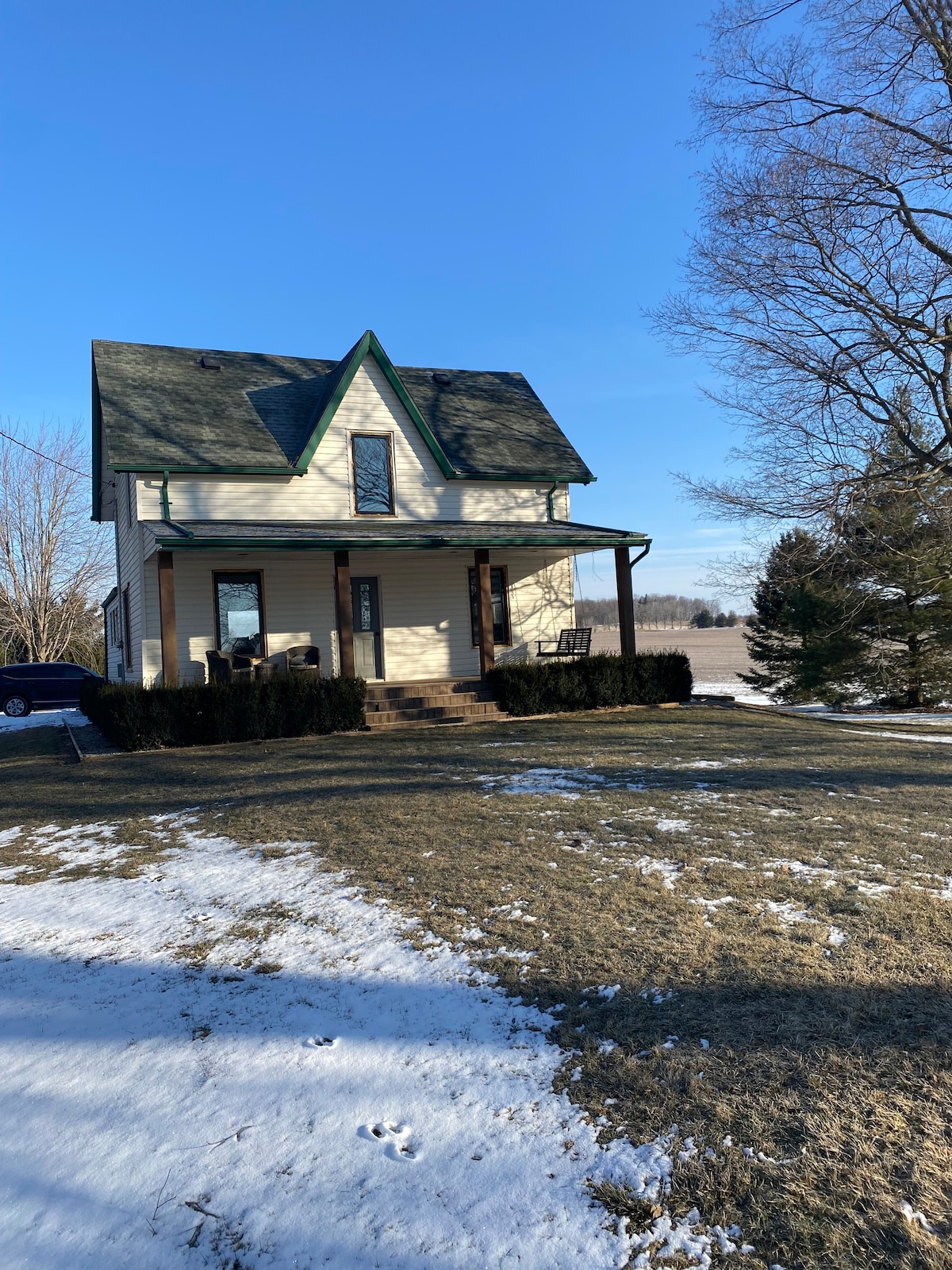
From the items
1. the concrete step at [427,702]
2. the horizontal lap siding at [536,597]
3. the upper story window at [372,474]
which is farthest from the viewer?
the horizontal lap siding at [536,597]

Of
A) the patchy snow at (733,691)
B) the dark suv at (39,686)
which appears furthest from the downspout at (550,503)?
the dark suv at (39,686)

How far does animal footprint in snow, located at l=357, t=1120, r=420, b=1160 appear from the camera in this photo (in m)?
2.83

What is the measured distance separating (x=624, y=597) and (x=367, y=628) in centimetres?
524

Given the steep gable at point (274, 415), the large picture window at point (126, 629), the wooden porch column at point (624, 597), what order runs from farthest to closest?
1. the large picture window at point (126, 629)
2. the wooden porch column at point (624, 597)
3. the steep gable at point (274, 415)

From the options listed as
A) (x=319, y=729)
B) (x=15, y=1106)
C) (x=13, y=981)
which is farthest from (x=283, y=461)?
(x=15, y=1106)

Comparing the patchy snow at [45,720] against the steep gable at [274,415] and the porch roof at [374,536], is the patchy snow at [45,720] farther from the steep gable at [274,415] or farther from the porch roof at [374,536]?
the porch roof at [374,536]

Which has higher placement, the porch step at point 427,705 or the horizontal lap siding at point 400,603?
the horizontal lap siding at point 400,603

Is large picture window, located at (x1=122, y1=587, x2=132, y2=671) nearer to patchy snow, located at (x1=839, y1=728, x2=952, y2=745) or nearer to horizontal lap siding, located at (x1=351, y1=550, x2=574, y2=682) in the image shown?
horizontal lap siding, located at (x1=351, y1=550, x2=574, y2=682)

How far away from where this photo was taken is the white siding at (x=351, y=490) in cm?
1566

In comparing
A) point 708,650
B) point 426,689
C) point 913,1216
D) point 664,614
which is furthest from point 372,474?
point 664,614

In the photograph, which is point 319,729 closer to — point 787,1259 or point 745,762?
point 745,762

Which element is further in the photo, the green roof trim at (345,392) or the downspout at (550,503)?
the downspout at (550,503)

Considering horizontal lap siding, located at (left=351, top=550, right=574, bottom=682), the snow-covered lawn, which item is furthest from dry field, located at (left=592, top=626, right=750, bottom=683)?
the snow-covered lawn

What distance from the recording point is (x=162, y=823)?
299 inches
